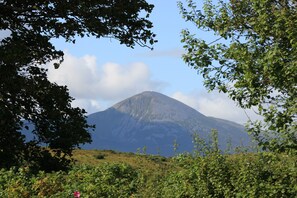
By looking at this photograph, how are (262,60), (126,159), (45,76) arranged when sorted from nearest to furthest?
(262,60)
(45,76)
(126,159)

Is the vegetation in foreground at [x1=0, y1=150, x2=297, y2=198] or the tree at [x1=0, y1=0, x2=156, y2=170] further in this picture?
the tree at [x1=0, y1=0, x2=156, y2=170]

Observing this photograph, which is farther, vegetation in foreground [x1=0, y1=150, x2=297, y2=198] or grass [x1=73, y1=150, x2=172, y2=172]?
grass [x1=73, y1=150, x2=172, y2=172]

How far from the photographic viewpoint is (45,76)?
1877cm

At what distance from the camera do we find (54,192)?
518 inches

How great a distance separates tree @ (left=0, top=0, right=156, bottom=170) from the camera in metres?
17.5

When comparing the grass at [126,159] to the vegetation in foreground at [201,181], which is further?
the grass at [126,159]

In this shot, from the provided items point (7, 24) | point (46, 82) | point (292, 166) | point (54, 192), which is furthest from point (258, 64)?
point (7, 24)

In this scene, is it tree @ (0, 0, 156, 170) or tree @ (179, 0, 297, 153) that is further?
tree @ (0, 0, 156, 170)

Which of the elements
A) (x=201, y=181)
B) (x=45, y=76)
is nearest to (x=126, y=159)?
(x=45, y=76)

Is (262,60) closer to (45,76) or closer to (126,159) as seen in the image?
(45,76)

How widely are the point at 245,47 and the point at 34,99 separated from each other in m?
8.84

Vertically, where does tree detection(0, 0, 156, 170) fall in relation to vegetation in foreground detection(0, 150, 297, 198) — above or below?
above

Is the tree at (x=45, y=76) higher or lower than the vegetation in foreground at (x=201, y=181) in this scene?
higher

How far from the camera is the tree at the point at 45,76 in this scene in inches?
687
